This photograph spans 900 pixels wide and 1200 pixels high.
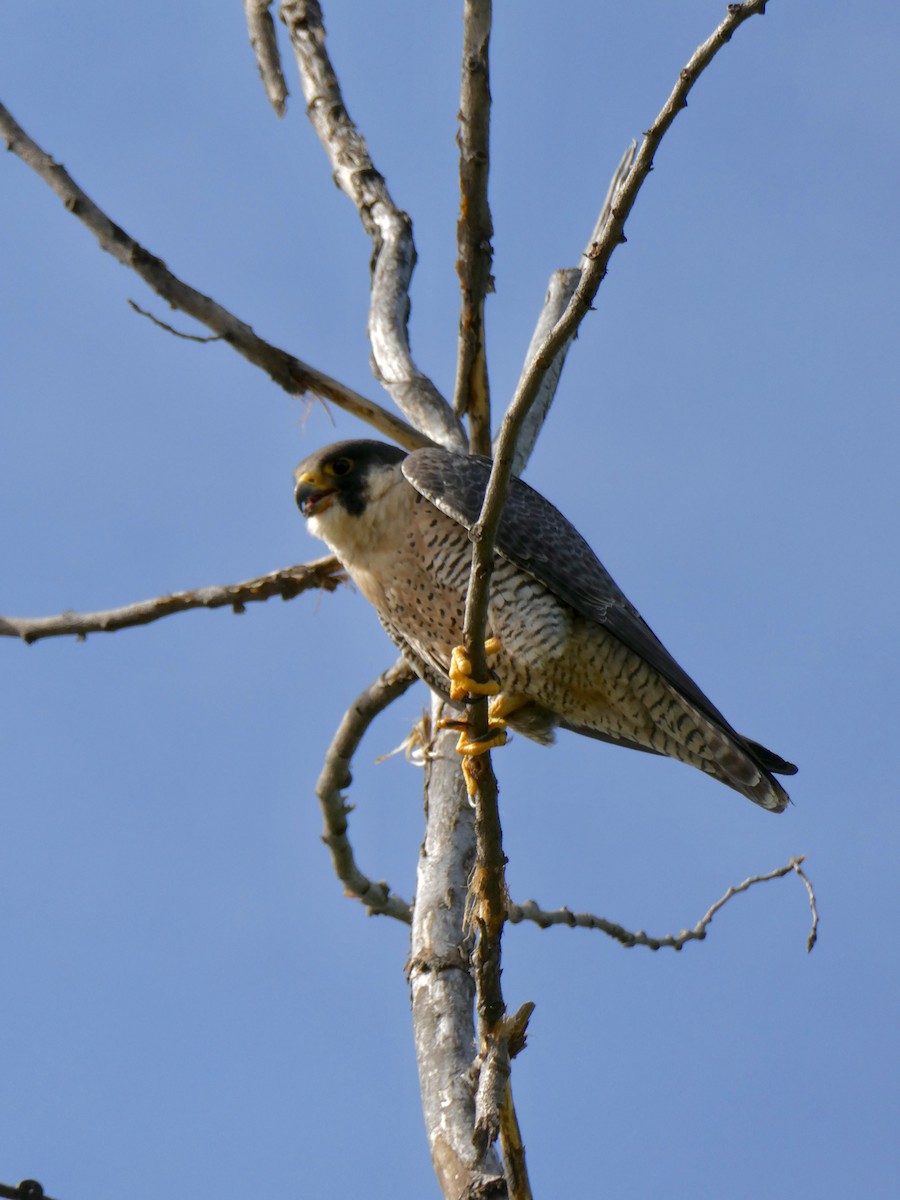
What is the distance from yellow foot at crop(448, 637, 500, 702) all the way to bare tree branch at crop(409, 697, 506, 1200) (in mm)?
206

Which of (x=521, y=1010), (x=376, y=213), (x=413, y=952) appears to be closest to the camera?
(x=521, y=1010)

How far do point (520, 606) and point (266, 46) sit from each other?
15.2 feet

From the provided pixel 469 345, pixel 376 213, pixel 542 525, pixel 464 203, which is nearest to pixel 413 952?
pixel 542 525

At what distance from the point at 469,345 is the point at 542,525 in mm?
1932

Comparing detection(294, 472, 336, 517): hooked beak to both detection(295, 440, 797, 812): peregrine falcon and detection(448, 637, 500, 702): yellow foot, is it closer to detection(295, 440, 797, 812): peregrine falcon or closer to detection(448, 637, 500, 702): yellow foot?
detection(295, 440, 797, 812): peregrine falcon

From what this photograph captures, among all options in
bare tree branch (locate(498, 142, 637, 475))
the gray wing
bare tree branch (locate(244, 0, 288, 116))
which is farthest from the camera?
bare tree branch (locate(244, 0, 288, 116))

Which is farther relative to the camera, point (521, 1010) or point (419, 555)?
point (419, 555)

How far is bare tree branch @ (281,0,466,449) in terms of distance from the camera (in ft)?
21.0

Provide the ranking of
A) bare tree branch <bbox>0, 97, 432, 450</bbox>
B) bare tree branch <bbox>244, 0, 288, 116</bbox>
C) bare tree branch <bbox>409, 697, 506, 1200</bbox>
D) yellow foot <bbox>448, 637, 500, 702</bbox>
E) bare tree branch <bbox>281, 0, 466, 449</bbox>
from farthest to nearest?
bare tree branch <bbox>244, 0, 288, 116</bbox> → bare tree branch <bbox>281, 0, 466, 449</bbox> → bare tree branch <bbox>0, 97, 432, 450</bbox> → yellow foot <bbox>448, 637, 500, 702</bbox> → bare tree branch <bbox>409, 697, 506, 1200</bbox>

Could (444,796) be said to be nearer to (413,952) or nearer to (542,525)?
(413,952)

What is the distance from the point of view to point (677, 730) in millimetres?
4875

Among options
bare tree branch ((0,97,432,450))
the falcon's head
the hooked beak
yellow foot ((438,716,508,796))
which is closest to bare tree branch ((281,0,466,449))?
bare tree branch ((0,97,432,450))

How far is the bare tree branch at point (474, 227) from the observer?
21.1ft

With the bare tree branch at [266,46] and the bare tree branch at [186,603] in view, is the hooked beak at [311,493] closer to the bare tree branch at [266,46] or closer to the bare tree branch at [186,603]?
the bare tree branch at [186,603]
